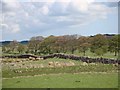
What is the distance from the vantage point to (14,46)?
128125 millimetres

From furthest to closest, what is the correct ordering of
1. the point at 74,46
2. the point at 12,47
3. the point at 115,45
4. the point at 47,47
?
the point at 12,47 < the point at 74,46 < the point at 47,47 < the point at 115,45

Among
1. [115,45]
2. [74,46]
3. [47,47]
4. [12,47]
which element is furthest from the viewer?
[12,47]

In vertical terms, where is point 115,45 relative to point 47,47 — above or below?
above

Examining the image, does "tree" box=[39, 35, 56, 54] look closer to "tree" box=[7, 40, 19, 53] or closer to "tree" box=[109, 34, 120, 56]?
"tree" box=[7, 40, 19, 53]

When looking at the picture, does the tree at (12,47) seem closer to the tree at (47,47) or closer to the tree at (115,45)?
the tree at (47,47)

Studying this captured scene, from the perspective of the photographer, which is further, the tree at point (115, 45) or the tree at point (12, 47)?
the tree at point (12, 47)

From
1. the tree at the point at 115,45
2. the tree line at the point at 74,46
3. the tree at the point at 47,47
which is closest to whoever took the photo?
the tree at the point at 115,45

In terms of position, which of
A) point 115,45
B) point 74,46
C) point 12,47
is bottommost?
point 12,47

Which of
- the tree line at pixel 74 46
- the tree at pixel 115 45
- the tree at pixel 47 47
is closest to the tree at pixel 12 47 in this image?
the tree line at pixel 74 46

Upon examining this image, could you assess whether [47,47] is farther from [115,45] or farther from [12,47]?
[115,45]

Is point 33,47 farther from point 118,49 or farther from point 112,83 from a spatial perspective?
point 112,83

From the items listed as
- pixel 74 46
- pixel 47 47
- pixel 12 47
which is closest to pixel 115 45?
pixel 74 46

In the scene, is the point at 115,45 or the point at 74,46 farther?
the point at 74,46

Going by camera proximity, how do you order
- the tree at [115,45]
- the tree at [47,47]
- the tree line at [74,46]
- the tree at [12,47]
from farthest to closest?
the tree at [12,47], the tree at [47,47], the tree line at [74,46], the tree at [115,45]
